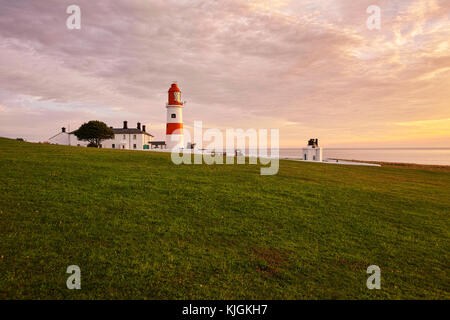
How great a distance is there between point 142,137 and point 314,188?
2664 inches

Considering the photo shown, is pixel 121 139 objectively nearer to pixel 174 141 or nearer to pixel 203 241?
pixel 174 141

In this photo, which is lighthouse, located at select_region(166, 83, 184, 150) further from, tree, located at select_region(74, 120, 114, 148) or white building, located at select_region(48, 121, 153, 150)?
white building, located at select_region(48, 121, 153, 150)

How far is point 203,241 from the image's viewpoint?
28.1 feet

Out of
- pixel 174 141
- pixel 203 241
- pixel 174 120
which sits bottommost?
pixel 203 241

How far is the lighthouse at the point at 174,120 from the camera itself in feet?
156

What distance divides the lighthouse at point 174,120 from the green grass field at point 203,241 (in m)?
33.5

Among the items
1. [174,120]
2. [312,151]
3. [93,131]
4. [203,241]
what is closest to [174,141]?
[174,120]

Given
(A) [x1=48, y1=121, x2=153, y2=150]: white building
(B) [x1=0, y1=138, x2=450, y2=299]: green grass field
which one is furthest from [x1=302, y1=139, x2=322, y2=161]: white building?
(A) [x1=48, y1=121, x2=153, y2=150]: white building

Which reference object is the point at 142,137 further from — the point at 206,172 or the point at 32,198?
the point at 32,198

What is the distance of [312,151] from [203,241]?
4977cm

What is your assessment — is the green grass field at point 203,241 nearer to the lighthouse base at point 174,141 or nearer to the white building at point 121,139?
the lighthouse base at point 174,141

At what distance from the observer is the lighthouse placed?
1869 inches

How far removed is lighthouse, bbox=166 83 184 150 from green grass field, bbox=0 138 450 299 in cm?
3347
